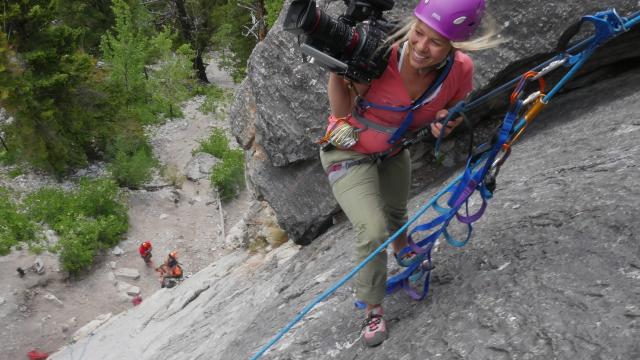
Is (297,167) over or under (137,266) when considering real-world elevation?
over

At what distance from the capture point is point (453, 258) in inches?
154

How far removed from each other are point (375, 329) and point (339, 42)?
2.06 m

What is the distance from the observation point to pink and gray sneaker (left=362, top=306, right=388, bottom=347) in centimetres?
348

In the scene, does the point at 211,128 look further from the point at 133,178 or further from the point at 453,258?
the point at 453,258

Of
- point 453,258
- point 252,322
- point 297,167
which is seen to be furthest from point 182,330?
point 453,258

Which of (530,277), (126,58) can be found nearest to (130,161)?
(126,58)

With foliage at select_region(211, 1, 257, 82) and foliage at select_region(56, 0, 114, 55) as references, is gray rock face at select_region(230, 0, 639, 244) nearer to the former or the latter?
foliage at select_region(211, 1, 257, 82)

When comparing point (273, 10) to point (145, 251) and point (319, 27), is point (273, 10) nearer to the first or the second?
point (145, 251)

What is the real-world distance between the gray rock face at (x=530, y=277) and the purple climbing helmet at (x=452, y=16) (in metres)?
1.63

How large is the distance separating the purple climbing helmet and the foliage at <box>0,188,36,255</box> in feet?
50.6

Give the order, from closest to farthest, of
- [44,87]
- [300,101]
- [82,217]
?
[300,101]
[82,217]
[44,87]

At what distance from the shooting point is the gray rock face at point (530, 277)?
2746 millimetres

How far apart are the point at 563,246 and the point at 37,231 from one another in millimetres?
16416

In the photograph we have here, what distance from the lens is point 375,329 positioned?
349cm
